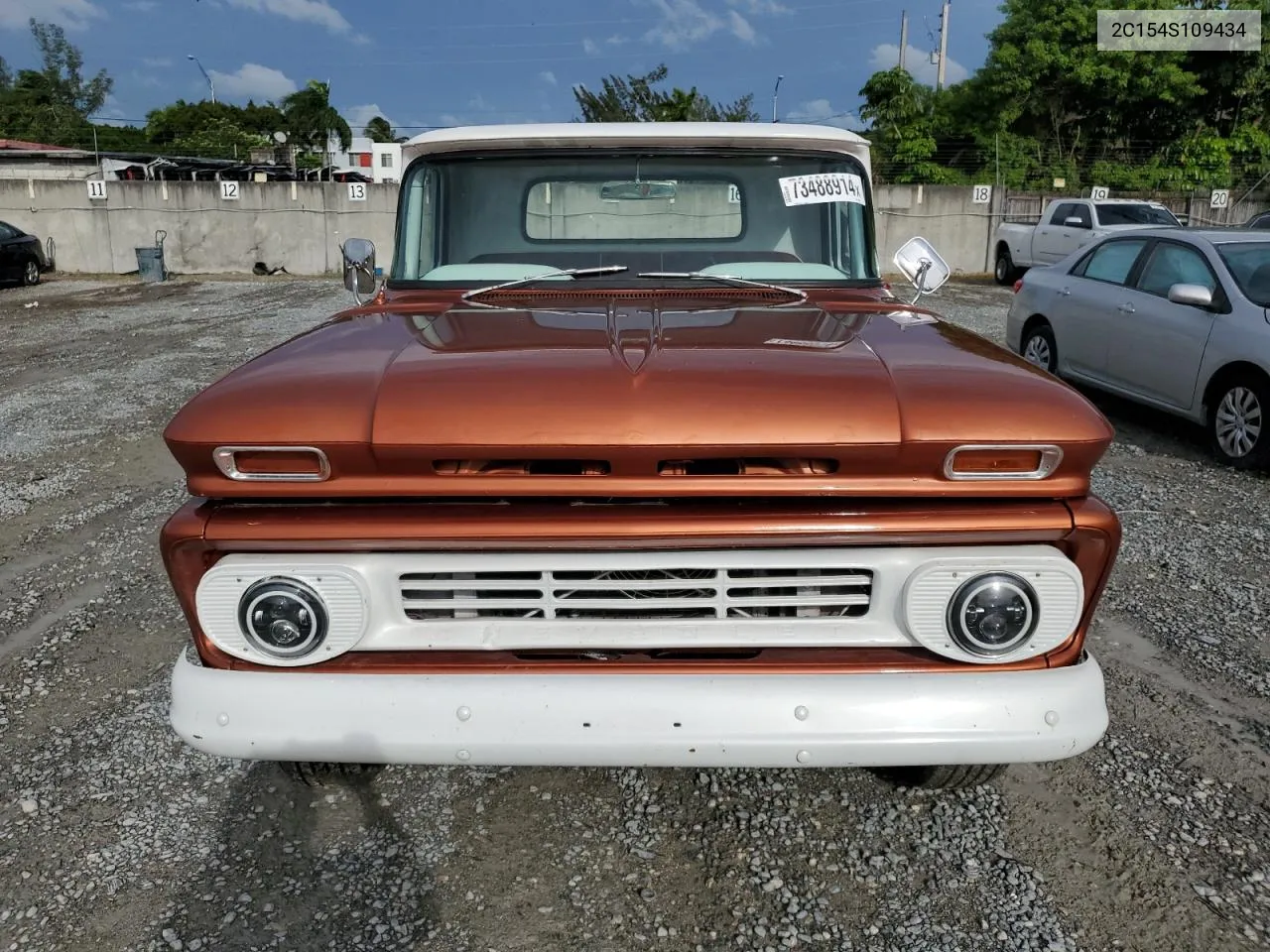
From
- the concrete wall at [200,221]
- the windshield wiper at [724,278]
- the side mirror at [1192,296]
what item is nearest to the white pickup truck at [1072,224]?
the side mirror at [1192,296]

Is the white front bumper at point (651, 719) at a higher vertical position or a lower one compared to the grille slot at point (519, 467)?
lower

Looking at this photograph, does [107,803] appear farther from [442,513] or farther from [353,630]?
[442,513]

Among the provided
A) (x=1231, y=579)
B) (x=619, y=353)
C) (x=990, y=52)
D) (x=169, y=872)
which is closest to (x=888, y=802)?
(x=619, y=353)

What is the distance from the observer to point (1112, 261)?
765cm

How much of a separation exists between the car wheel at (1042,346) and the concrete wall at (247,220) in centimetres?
Result: 1335

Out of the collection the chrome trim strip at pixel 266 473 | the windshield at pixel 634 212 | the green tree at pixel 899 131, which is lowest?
the chrome trim strip at pixel 266 473

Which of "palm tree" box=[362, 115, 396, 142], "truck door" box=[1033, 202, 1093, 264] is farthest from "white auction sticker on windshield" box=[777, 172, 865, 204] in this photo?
"palm tree" box=[362, 115, 396, 142]

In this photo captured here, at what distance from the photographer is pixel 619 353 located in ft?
7.34

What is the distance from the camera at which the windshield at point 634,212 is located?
349cm

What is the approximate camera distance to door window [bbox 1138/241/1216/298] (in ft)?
22.1

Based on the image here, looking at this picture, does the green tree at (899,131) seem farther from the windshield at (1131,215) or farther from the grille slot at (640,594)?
the grille slot at (640,594)

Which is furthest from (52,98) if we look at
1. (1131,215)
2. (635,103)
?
(1131,215)

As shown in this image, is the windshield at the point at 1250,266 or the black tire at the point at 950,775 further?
the windshield at the point at 1250,266

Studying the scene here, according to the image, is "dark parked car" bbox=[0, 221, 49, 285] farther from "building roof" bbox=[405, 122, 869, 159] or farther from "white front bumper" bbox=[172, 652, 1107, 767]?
"white front bumper" bbox=[172, 652, 1107, 767]
